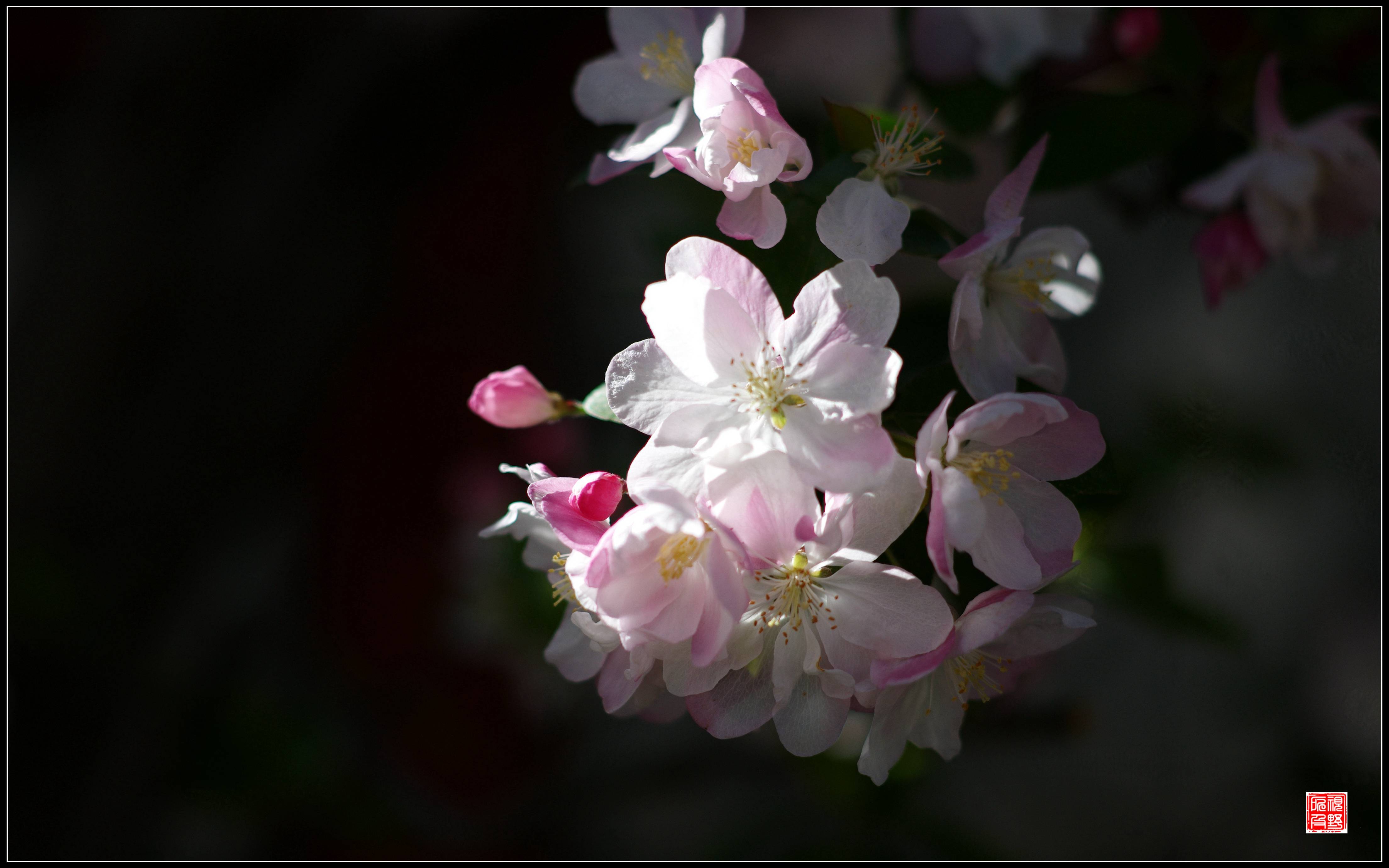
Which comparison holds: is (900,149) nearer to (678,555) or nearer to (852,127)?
(852,127)

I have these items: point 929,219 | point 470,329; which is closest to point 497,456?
point 470,329

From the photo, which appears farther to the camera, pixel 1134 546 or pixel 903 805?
pixel 903 805

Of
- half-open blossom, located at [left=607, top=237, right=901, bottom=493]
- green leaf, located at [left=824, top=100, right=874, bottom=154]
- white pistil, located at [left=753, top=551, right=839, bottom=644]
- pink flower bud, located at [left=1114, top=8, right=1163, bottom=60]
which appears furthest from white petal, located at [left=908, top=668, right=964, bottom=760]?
pink flower bud, located at [left=1114, top=8, right=1163, bottom=60]

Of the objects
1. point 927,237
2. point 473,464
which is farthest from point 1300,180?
point 473,464

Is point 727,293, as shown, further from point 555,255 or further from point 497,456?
point 555,255

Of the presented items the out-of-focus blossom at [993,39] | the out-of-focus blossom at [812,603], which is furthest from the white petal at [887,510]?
the out-of-focus blossom at [993,39]

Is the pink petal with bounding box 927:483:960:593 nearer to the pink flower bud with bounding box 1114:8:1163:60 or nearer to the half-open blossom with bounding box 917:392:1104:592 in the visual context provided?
the half-open blossom with bounding box 917:392:1104:592
